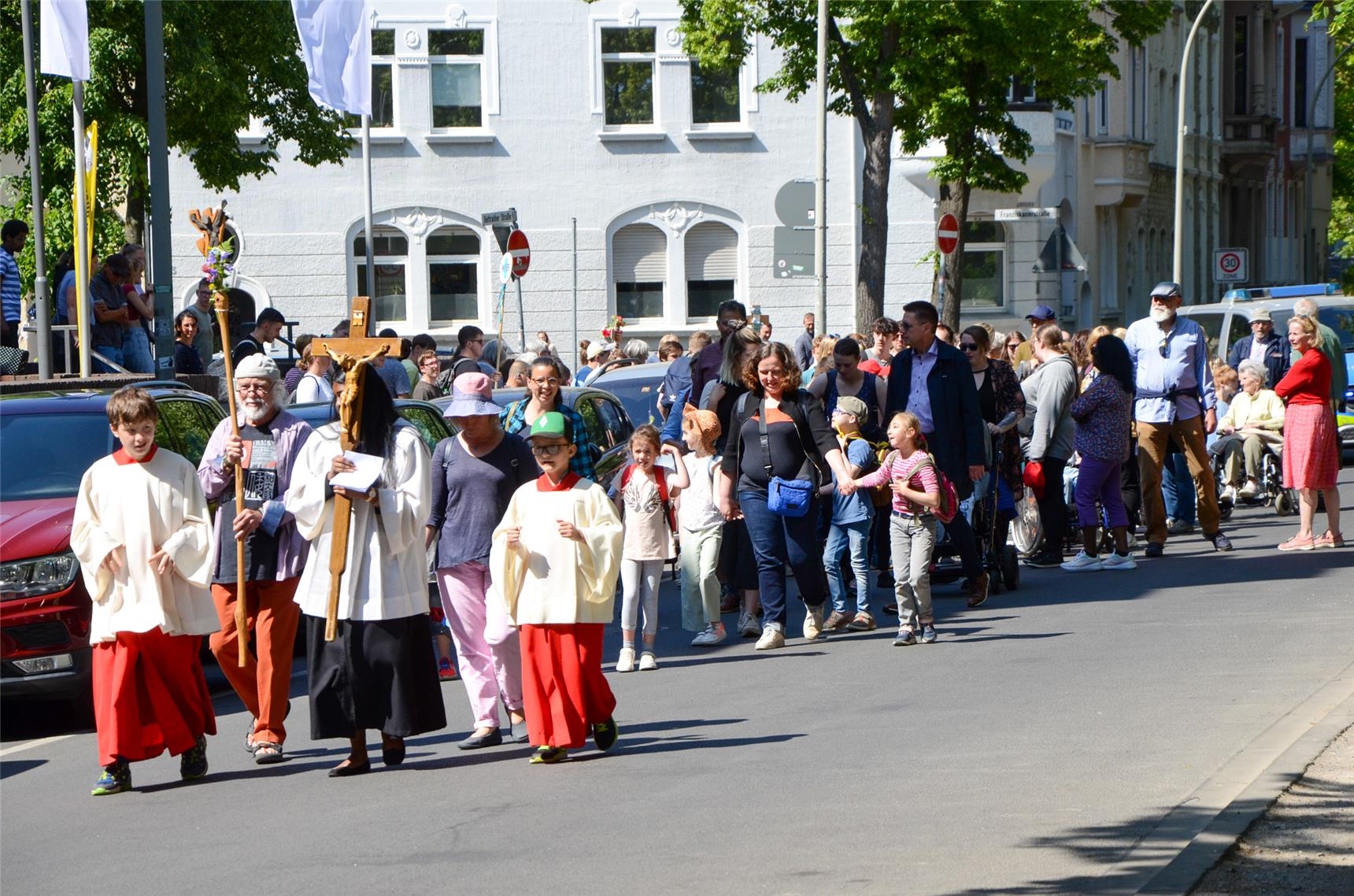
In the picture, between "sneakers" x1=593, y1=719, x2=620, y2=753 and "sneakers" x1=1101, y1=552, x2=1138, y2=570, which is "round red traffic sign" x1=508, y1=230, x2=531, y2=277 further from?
"sneakers" x1=593, y1=719, x2=620, y2=753

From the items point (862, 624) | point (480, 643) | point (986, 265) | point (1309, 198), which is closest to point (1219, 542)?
point (862, 624)

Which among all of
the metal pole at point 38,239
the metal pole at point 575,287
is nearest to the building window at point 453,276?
the metal pole at point 575,287

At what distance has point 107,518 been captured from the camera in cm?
895

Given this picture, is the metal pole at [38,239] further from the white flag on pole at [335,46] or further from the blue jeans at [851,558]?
the blue jeans at [851,558]

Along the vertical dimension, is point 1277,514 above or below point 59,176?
below

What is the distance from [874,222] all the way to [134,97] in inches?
391

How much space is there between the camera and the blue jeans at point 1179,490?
62.2 feet

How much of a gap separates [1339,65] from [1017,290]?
898 inches

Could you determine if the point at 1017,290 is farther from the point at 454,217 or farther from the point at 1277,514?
the point at 1277,514

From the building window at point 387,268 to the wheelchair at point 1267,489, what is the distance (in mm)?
20984

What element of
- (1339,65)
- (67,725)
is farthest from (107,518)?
(1339,65)

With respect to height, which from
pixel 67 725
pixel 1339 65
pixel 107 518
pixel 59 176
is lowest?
pixel 67 725

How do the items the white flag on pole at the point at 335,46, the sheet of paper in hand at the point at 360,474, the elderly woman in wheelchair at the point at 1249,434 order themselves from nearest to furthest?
the sheet of paper in hand at the point at 360,474
the elderly woman in wheelchair at the point at 1249,434
the white flag on pole at the point at 335,46

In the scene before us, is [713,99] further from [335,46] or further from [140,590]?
[140,590]
